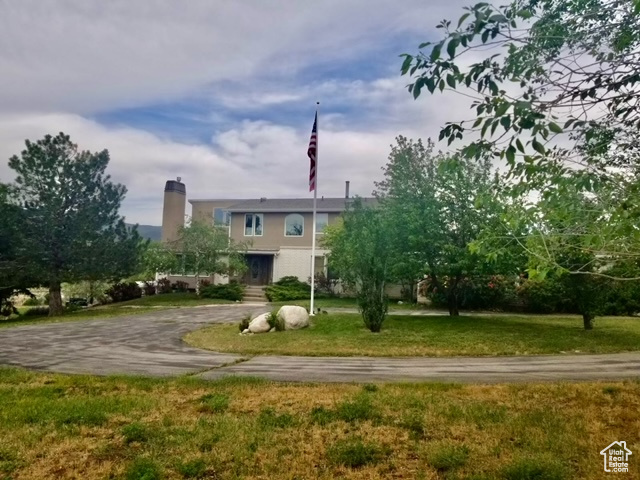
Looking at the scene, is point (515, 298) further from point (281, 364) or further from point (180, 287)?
point (180, 287)

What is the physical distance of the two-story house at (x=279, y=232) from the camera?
3319 centimetres

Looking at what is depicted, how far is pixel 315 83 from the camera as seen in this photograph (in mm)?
12188

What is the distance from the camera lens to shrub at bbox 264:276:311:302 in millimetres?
28555

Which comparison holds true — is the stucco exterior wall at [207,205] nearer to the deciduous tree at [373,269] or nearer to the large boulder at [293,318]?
the large boulder at [293,318]

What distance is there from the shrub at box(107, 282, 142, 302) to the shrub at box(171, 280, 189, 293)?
2.47m

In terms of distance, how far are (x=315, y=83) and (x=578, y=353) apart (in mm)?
8937

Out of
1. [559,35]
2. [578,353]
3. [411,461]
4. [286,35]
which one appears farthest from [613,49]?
[578,353]

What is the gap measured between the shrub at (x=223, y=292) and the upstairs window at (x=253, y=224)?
607 centimetres

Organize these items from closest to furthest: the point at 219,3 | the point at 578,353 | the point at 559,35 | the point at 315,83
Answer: the point at 559,35 → the point at 219,3 → the point at 578,353 → the point at 315,83

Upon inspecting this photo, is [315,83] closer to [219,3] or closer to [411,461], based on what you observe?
[219,3]

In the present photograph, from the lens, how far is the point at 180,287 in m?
34.0

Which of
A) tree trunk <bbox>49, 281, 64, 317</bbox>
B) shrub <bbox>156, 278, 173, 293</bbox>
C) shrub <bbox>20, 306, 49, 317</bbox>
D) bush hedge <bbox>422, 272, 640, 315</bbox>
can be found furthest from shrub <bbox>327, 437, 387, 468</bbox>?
shrub <bbox>156, 278, 173, 293</bbox>

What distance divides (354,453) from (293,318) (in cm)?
1102

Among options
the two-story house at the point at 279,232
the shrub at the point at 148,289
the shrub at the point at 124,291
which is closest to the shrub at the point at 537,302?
the two-story house at the point at 279,232
